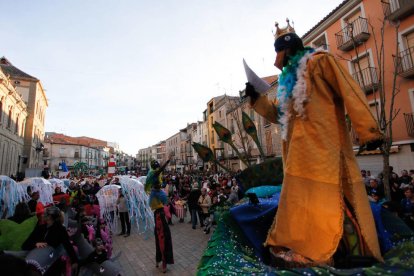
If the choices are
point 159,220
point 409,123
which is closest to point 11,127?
point 159,220

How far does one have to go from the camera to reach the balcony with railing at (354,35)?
42.8 feet

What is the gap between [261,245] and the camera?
1916 mm

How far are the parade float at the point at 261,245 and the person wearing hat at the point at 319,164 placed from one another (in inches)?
4.5

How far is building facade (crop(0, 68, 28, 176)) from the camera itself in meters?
20.4

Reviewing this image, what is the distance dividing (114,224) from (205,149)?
9551mm

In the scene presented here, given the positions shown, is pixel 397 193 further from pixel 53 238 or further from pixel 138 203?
pixel 138 203

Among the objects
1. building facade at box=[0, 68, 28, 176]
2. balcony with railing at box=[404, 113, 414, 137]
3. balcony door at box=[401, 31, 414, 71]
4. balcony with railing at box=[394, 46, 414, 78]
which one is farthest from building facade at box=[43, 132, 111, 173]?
balcony door at box=[401, 31, 414, 71]

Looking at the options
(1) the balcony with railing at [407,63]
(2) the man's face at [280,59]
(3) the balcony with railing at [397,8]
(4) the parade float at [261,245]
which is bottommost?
(4) the parade float at [261,245]

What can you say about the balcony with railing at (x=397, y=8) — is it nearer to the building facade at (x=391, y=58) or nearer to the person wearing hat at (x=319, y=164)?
the building facade at (x=391, y=58)

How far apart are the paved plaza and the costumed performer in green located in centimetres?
36

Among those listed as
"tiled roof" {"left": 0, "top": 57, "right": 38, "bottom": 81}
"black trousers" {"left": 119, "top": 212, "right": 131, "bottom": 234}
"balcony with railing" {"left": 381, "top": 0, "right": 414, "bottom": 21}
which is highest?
"tiled roof" {"left": 0, "top": 57, "right": 38, "bottom": 81}

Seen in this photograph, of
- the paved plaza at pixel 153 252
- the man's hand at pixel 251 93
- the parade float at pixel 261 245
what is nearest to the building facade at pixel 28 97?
the paved plaza at pixel 153 252

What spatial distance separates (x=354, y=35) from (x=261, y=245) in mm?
15884

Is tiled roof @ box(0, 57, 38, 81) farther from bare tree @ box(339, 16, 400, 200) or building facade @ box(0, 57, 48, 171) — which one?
bare tree @ box(339, 16, 400, 200)
